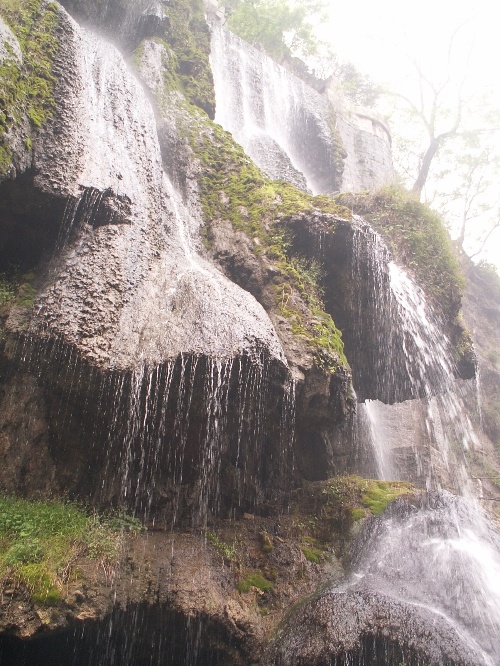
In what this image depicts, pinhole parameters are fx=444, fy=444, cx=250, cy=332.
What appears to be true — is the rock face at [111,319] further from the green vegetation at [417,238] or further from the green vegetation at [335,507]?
the green vegetation at [417,238]

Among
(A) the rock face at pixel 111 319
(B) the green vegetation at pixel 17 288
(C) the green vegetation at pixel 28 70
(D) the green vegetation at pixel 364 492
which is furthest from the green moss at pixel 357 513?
(C) the green vegetation at pixel 28 70

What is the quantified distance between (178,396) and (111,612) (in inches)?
104

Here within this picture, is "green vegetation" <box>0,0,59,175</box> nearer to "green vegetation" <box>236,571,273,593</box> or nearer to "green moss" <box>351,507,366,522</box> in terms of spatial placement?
"green vegetation" <box>236,571,273,593</box>

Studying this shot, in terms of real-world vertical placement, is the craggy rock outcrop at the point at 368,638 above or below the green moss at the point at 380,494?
below

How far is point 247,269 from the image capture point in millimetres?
9055

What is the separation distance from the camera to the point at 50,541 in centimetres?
539

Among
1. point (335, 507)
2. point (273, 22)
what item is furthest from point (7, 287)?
point (273, 22)

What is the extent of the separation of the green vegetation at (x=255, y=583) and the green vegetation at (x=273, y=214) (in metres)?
3.41

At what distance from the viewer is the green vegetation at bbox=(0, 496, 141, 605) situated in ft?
15.7

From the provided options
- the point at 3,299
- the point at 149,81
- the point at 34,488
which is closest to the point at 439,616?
the point at 34,488

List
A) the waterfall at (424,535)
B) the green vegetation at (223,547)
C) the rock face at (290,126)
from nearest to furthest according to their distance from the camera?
the waterfall at (424,535), the green vegetation at (223,547), the rock face at (290,126)

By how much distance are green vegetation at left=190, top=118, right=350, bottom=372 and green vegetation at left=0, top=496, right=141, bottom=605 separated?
14.0ft

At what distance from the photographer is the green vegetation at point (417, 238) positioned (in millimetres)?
11852

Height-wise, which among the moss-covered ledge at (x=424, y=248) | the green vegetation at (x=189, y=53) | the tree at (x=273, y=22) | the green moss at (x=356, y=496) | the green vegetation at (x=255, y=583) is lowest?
the green vegetation at (x=255, y=583)
